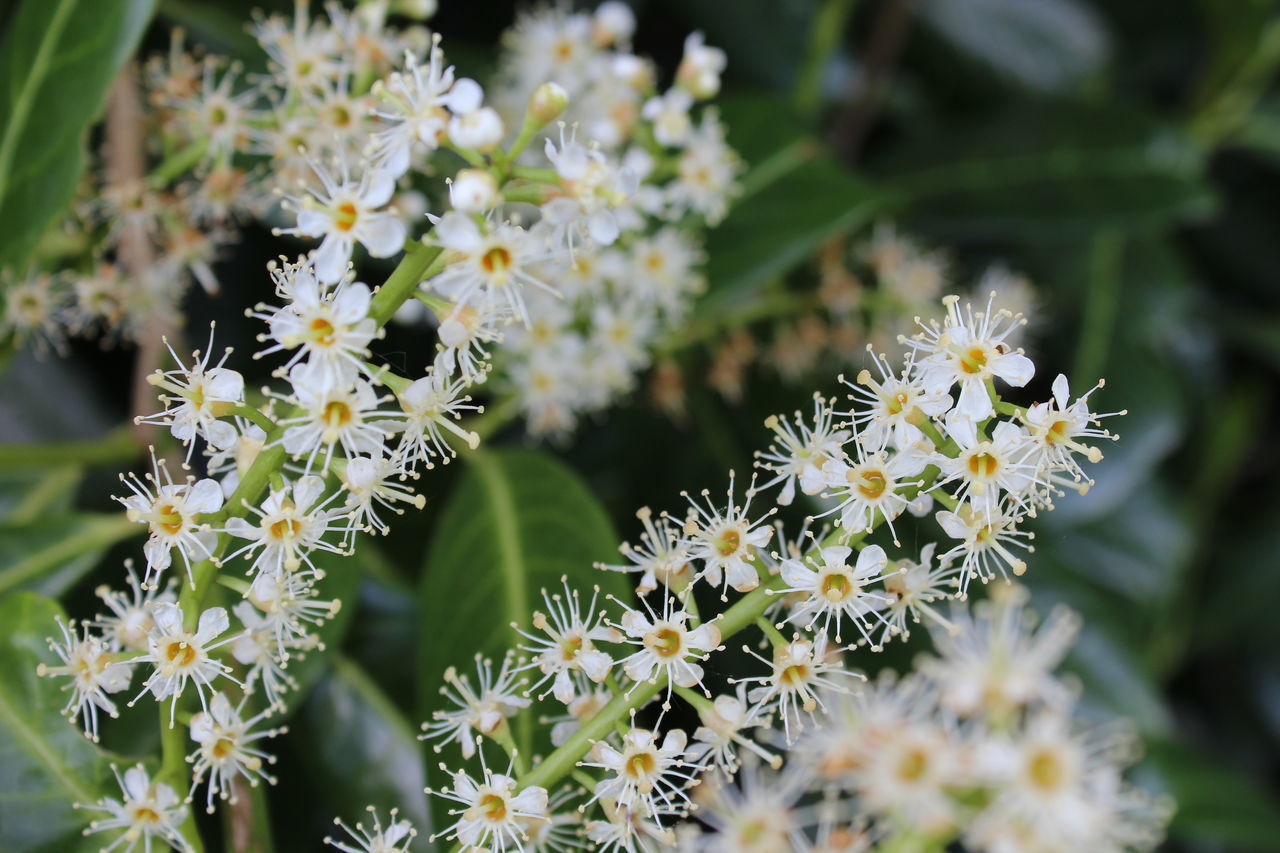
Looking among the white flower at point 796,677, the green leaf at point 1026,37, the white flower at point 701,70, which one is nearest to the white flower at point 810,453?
the white flower at point 796,677

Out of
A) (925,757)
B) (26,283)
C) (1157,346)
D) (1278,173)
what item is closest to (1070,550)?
(1157,346)

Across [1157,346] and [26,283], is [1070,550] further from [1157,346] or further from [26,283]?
[26,283]

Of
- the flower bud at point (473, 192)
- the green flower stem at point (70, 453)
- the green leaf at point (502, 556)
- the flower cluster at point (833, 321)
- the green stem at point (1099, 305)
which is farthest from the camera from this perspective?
the green stem at point (1099, 305)

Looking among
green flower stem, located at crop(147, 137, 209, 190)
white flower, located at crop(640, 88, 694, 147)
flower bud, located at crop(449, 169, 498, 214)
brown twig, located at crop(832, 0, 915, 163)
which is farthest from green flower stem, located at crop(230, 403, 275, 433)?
brown twig, located at crop(832, 0, 915, 163)

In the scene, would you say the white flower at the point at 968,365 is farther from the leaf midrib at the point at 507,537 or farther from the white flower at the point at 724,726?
the leaf midrib at the point at 507,537

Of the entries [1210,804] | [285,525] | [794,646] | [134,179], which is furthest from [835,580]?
[1210,804]

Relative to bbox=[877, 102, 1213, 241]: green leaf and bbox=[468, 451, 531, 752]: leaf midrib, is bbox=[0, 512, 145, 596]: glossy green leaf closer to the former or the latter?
bbox=[468, 451, 531, 752]: leaf midrib
